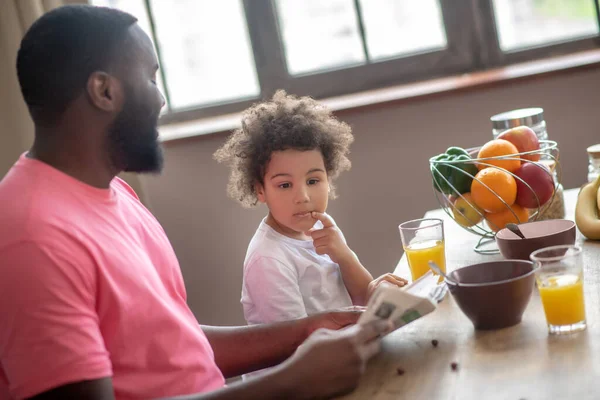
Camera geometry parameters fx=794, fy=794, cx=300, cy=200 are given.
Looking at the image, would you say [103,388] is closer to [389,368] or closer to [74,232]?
[74,232]

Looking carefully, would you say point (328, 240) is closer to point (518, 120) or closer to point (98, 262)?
point (518, 120)

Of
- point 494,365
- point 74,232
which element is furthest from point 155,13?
point 494,365

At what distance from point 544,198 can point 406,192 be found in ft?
3.53

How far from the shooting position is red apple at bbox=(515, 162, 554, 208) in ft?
5.24

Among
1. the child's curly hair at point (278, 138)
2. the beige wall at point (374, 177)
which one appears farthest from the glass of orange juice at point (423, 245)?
the beige wall at point (374, 177)

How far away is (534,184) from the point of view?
1602 millimetres

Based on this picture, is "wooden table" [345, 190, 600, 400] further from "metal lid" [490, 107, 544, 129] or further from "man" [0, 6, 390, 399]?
"metal lid" [490, 107, 544, 129]

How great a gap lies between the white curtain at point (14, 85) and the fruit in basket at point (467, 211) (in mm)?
1356

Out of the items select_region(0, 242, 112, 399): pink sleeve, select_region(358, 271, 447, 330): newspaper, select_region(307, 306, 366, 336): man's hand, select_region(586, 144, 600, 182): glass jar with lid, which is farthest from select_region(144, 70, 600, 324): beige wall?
select_region(0, 242, 112, 399): pink sleeve

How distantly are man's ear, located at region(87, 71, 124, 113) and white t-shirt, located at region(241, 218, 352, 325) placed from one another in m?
0.52

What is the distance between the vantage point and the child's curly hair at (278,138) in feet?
5.64

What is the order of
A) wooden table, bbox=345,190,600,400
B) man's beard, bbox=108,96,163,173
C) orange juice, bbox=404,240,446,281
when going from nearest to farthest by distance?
wooden table, bbox=345,190,600,400
man's beard, bbox=108,96,163,173
orange juice, bbox=404,240,446,281

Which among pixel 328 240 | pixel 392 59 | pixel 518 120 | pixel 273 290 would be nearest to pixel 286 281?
pixel 273 290

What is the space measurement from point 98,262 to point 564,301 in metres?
0.65
